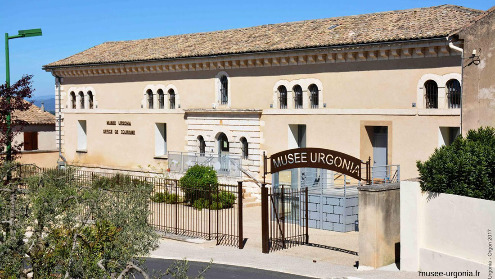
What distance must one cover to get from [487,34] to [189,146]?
15.4m

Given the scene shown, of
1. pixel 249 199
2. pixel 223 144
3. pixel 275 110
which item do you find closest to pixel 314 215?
pixel 249 199

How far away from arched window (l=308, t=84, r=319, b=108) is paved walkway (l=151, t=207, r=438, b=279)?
255 inches

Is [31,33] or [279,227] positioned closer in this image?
[279,227]

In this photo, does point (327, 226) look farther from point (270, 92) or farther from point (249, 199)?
point (270, 92)

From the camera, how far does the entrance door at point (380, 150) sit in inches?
909

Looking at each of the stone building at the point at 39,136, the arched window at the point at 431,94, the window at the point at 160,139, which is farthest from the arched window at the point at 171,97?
the arched window at the point at 431,94

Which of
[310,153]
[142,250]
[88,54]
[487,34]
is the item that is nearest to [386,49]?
[487,34]

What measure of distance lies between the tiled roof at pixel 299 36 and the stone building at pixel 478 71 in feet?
6.29

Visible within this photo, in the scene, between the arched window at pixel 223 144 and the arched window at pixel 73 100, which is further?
the arched window at pixel 73 100

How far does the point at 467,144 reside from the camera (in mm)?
14203

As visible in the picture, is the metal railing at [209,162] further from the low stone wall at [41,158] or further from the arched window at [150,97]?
the low stone wall at [41,158]

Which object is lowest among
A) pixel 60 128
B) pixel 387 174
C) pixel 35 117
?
pixel 387 174

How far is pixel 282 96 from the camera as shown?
86.2 feet

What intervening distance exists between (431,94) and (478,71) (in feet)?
10.5
